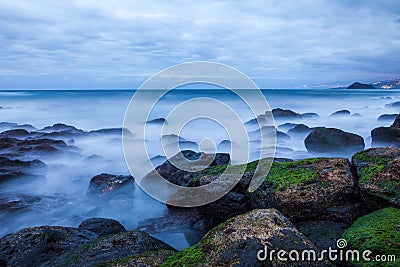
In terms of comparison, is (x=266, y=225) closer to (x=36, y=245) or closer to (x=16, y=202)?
(x=36, y=245)

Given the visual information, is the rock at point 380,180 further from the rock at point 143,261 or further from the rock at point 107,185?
the rock at point 107,185

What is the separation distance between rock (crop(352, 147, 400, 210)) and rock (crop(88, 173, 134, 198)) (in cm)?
603

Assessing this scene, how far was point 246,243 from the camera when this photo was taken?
113 inches

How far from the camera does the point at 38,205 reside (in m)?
8.27

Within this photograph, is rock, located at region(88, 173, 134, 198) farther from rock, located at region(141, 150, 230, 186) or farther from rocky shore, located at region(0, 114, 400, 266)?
rocky shore, located at region(0, 114, 400, 266)

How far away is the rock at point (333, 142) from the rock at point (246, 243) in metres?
9.65

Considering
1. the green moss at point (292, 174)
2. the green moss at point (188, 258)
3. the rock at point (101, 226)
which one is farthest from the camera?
the rock at point (101, 226)

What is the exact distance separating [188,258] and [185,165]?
5.07 m

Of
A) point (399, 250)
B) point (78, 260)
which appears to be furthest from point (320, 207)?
point (78, 260)

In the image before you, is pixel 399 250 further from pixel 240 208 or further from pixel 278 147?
pixel 278 147

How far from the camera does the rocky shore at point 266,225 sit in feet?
9.70

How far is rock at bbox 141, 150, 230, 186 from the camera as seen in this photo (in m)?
7.56

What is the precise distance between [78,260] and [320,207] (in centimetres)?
330


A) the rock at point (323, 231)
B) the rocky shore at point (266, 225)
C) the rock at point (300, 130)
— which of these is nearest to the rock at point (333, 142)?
the rock at point (300, 130)
